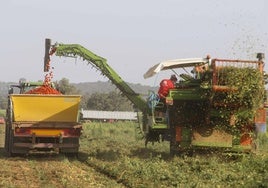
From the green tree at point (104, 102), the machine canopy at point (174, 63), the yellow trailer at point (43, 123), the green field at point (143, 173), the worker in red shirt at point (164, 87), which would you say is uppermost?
the machine canopy at point (174, 63)

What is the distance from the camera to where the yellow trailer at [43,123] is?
15008 mm

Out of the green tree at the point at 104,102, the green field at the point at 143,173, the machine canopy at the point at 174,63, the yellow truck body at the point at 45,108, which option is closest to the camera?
the green field at the point at 143,173

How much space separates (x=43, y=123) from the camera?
1537cm

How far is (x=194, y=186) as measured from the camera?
9.31 metres

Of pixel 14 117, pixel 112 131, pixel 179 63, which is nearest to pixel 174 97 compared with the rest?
pixel 179 63

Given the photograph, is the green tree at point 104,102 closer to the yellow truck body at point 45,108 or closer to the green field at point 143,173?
the yellow truck body at point 45,108

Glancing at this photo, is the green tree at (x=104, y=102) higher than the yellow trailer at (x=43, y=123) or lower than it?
lower

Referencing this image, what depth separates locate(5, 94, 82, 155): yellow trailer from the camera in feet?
49.2

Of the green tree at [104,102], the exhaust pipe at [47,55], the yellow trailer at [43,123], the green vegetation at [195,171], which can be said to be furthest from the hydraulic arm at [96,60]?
the green tree at [104,102]

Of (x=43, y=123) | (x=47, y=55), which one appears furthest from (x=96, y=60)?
(x=43, y=123)

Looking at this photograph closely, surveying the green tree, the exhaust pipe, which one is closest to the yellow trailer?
the exhaust pipe

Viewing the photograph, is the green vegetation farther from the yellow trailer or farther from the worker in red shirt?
the worker in red shirt

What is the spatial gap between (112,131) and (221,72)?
24.2 meters

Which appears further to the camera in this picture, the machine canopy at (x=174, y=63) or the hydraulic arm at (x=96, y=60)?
the hydraulic arm at (x=96, y=60)
